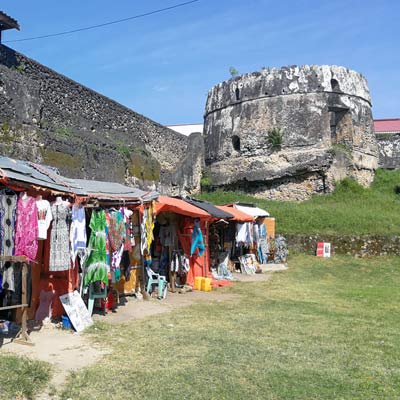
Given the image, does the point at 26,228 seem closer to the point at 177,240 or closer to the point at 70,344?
the point at 70,344

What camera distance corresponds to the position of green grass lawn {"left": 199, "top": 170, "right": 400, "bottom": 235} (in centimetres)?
1579

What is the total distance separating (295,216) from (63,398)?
14.3 m

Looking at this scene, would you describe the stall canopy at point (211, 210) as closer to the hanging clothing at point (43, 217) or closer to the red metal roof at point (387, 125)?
the hanging clothing at point (43, 217)

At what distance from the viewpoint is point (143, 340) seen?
5.28 meters

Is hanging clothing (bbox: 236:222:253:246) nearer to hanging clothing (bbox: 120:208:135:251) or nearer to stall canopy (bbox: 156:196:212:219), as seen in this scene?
stall canopy (bbox: 156:196:212:219)

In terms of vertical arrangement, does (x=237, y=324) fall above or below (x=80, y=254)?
below

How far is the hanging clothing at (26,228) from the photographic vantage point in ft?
17.0

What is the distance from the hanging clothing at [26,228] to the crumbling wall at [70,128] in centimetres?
377

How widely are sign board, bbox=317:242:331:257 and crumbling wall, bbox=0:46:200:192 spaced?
5859 millimetres

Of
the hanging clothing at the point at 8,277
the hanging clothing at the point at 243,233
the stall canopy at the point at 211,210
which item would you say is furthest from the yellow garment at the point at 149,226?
the hanging clothing at the point at 243,233

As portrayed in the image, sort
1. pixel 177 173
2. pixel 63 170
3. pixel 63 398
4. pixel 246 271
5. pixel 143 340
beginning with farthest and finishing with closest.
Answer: pixel 177 173, pixel 246 271, pixel 63 170, pixel 143 340, pixel 63 398

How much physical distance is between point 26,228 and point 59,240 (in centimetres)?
63

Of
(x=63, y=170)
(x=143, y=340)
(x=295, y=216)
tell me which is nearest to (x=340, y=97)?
(x=295, y=216)

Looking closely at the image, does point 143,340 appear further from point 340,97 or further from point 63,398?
point 340,97
